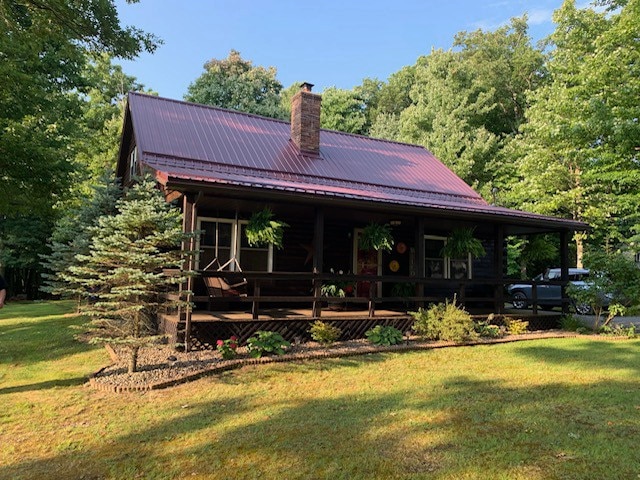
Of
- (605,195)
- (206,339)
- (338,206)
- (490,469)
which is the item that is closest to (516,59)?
(605,195)

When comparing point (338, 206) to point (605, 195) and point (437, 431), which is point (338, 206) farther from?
point (605, 195)

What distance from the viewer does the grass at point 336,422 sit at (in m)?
3.31

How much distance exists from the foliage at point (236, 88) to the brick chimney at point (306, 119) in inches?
776

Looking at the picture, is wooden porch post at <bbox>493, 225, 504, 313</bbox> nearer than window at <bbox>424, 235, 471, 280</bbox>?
Yes

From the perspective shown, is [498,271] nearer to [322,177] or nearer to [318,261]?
[318,261]

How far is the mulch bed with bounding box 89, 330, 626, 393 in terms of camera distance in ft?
18.0

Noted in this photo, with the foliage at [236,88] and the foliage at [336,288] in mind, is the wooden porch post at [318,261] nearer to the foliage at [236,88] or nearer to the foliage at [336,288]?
the foliage at [336,288]

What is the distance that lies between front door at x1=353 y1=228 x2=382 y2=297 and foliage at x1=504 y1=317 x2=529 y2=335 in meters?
3.27

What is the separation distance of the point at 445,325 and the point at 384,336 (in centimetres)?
126

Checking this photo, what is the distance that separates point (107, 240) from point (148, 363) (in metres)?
1.98

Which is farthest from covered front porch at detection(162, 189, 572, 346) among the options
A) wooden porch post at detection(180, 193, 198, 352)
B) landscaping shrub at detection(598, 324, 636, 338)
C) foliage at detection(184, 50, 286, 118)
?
foliage at detection(184, 50, 286, 118)

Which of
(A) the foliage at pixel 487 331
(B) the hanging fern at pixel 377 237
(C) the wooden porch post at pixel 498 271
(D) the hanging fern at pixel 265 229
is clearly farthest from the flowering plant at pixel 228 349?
(C) the wooden porch post at pixel 498 271

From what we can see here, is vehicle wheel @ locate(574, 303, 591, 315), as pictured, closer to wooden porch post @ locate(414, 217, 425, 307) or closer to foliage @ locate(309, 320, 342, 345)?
wooden porch post @ locate(414, 217, 425, 307)

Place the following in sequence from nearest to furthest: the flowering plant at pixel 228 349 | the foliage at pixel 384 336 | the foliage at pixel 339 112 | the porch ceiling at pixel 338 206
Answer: the flowering plant at pixel 228 349 < the porch ceiling at pixel 338 206 < the foliage at pixel 384 336 < the foliage at pixel 339 112
